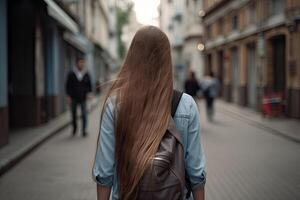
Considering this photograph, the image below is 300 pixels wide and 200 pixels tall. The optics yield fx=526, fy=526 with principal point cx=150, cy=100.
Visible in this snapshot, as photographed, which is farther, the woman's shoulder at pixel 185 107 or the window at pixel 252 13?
the window at pixel 252 13

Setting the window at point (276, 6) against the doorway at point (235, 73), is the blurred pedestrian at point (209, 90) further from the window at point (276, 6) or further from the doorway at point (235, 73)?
the doorway at point (235, 73)

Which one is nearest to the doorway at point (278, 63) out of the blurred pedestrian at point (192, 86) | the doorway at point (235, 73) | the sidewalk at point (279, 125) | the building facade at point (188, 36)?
the sidewalk at point (279, 125)

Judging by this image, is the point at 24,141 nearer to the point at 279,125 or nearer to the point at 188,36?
the point at 279,125

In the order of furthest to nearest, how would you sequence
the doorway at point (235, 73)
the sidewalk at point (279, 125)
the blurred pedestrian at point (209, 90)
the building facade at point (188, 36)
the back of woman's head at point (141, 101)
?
the building facade at point (188, 36), the doorway at point (235, 73), the blurred pedestrian at point (209, 90), the sidewalk at point (279, 125), the back of woman's head at point (141, 101)

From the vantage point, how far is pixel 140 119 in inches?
95.3

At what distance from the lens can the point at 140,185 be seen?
7.41 ft

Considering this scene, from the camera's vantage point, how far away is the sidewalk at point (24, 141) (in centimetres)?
862

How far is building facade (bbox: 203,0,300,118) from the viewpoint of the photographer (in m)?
17.7

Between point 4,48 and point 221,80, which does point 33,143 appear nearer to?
point 4,48

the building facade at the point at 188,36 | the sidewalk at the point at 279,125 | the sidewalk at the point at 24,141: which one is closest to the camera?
the sidewalk at the point at 24,141

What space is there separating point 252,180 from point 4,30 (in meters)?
5.54

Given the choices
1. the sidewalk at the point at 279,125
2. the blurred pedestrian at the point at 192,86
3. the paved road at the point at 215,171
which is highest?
the blurred pedestrian at the point at 192,86

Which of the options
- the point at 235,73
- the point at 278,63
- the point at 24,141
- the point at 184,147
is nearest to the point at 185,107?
the point at 184,147

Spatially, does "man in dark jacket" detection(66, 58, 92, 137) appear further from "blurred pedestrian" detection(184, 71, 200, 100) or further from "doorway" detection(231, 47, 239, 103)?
"doorway" detection(231, 47, 239, 103)
